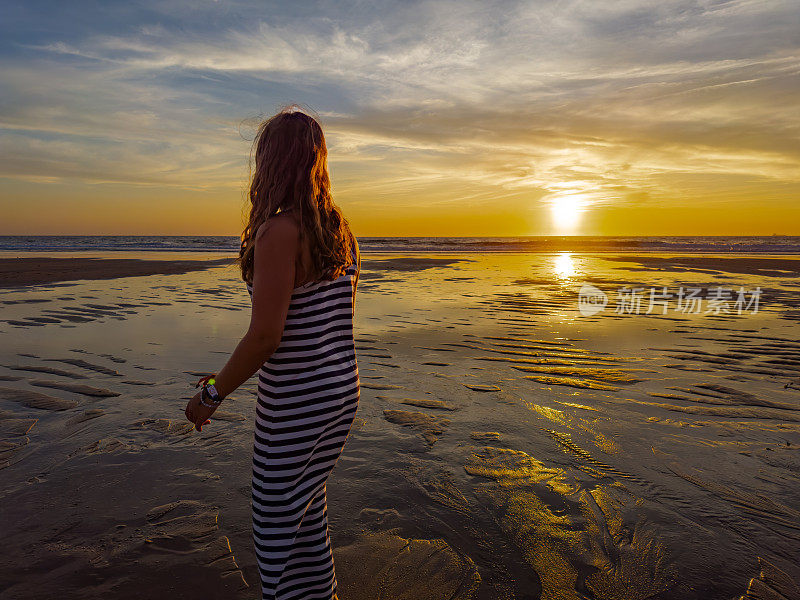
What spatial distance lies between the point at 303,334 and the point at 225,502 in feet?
7.24

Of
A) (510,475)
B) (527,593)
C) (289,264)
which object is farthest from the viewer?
(510,475)

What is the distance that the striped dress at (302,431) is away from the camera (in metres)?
1.81

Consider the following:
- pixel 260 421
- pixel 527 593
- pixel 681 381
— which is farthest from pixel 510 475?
pixel 681 381

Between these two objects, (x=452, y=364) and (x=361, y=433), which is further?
(x=452, y=364)

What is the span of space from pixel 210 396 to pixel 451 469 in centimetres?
241

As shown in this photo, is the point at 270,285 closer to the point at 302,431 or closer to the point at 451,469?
the point at 302,431

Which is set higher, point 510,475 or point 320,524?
A: point 320,524

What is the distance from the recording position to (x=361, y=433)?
4492 millimetres

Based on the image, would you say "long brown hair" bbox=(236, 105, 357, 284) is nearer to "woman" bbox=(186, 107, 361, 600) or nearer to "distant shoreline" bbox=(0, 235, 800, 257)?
"woman" bbox=(186, 107, 361, 600)

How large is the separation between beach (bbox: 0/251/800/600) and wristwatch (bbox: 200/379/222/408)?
1.29 m

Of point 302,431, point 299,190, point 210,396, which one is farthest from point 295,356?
point 299,190

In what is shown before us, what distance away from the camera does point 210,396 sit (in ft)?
6.35

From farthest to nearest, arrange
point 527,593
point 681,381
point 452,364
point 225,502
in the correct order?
point 452,364 → point 681,381 → point 225,502 → point 527,593

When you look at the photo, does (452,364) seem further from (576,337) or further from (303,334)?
(303,334)
